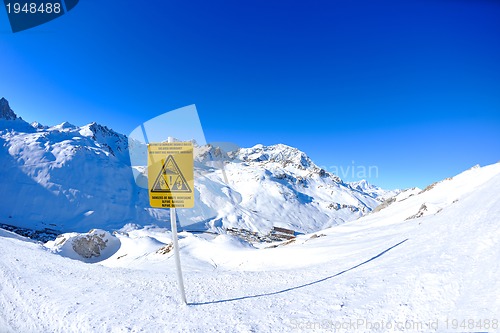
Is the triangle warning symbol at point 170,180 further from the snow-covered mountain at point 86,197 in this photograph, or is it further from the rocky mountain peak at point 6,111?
the rocky mountain peak at point 6,111

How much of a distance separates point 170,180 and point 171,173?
0.14 m

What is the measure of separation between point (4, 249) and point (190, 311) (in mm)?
9912

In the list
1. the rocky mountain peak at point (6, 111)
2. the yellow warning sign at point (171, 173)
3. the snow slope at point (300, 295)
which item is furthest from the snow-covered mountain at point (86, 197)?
the yellow warning sign at point (171, 173)

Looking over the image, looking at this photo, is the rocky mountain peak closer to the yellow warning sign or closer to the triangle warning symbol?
the yellow warning sign

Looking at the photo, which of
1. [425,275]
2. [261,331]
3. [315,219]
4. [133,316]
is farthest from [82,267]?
[315,219]

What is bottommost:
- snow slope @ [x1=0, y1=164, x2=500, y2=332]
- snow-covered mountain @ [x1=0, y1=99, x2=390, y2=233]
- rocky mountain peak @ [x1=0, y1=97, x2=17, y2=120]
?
snow slope @ [x1=0, y1=164, x2=500, y2=332]

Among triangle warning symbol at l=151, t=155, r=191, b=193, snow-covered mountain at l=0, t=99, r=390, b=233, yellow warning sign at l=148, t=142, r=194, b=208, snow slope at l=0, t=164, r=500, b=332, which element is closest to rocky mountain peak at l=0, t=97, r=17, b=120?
snow-covered mountain at l=0, t=99, r=390, b=233

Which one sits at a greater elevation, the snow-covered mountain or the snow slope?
the snow-covered mountain

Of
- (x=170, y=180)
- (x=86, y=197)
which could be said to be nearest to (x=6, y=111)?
(x=86, y=197)

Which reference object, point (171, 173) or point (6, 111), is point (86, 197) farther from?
point (171, 173)

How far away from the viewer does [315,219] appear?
16712 cm

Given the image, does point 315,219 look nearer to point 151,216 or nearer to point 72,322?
point 151,216

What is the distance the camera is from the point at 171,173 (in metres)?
4.81

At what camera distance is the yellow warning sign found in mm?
4816
